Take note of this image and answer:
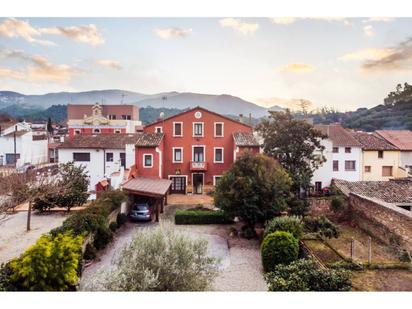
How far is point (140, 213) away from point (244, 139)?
552 cm

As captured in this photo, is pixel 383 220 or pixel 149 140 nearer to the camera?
pixel 383 220

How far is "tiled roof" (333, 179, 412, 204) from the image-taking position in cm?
1000

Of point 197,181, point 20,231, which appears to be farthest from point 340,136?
point 20,231

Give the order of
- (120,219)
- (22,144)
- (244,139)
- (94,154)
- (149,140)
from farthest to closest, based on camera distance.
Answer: (22,144)
(94,154)
(244,139)
(149,140)
(120,219)

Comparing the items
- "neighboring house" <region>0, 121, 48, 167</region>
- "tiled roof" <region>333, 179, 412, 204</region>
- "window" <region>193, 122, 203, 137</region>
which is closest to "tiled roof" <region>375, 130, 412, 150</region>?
"tiled roof" <region>333, 179, 412, 204</region>

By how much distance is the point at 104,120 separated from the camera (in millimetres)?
19531

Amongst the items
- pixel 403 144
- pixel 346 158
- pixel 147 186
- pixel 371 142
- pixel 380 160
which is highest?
pixel 371 142

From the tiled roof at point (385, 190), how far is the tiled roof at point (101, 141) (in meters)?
8.40

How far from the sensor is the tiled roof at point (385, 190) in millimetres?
9998

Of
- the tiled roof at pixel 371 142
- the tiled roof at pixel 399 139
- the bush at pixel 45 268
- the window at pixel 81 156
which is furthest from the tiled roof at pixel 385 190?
the window at pixel 81 156

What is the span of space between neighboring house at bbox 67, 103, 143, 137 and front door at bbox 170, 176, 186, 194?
21.1 feet

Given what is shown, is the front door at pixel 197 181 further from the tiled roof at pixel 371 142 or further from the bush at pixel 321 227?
the tiled roof at pixel 371 142

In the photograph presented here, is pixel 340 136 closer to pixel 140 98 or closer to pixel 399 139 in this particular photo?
pixel 399 139
